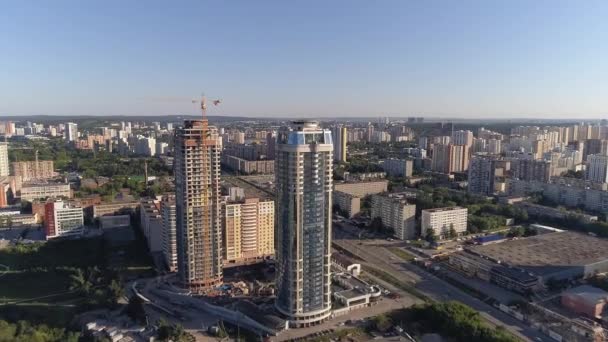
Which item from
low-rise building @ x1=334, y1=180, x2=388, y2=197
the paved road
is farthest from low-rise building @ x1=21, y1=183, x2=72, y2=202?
the paved road

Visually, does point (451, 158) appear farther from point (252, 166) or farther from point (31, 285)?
point (31, 285)

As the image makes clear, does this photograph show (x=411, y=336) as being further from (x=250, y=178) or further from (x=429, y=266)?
(x=250, y=178)

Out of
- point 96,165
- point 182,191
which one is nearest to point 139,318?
point 182,191

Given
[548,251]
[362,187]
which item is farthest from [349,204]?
[548,251]

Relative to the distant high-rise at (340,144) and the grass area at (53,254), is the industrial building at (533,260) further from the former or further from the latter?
the distant high-rise at (340,144)

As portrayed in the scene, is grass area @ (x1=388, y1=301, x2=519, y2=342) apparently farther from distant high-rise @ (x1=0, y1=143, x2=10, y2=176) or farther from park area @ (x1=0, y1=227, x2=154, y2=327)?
distant high-rise @ (x1=0, y1=143, x2=10, y2=176)

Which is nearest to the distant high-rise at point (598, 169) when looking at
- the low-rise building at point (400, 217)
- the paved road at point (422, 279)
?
the low-rise building at point (400, 217)

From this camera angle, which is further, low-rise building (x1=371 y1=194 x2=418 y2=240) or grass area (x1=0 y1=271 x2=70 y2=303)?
low-rise building (x1=371 y1=194 x2=418 y2=240)
